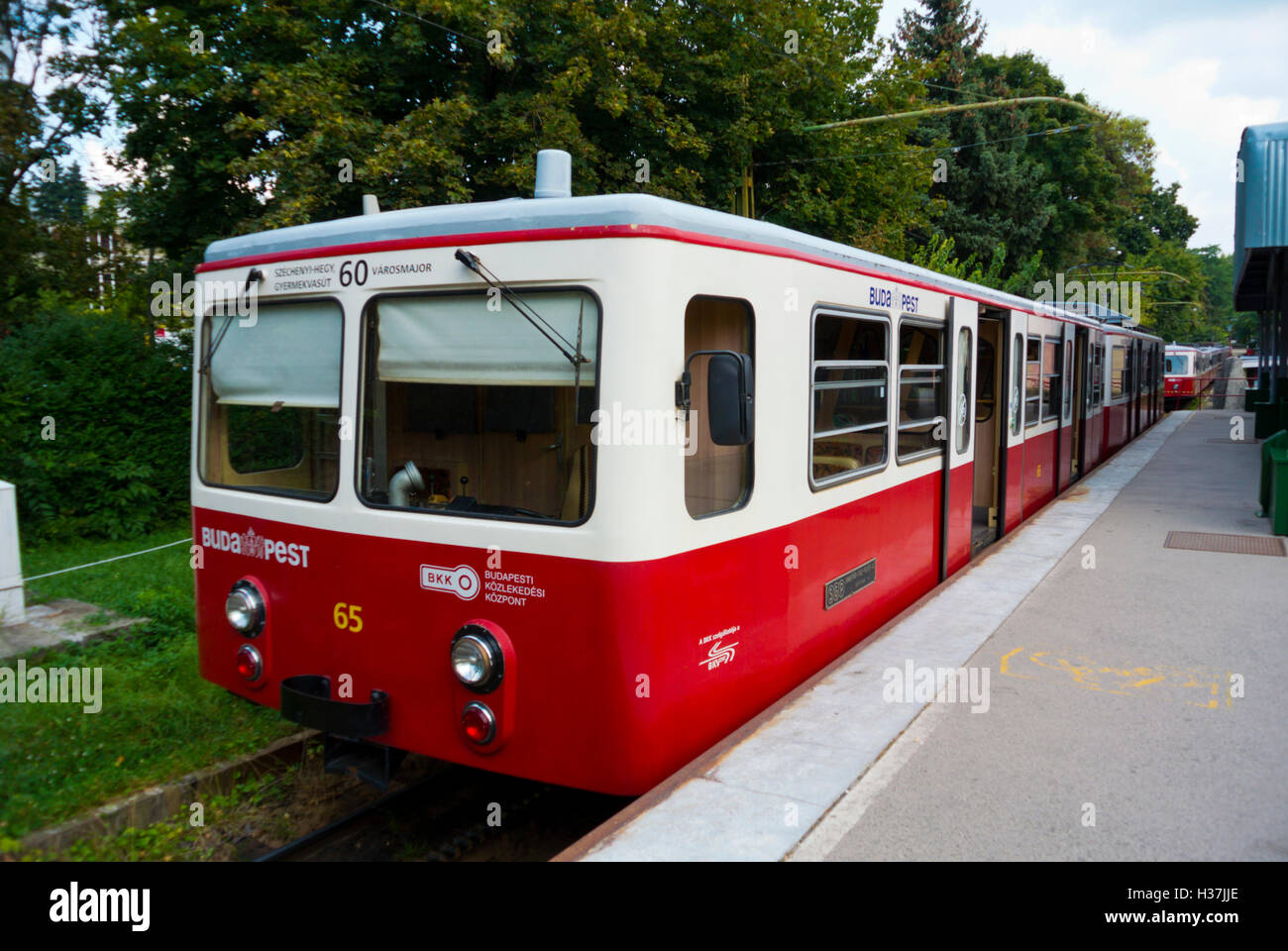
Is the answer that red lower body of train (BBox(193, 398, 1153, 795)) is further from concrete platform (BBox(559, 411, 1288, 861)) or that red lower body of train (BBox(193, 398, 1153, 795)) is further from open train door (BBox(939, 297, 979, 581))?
open train door (BBox(939, 297, 979, 581))

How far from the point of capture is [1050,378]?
468 inches

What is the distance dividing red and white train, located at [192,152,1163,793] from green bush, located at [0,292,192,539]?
5.77 m

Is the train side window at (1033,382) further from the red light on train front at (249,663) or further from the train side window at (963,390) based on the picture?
the red light on train front at (249,663)

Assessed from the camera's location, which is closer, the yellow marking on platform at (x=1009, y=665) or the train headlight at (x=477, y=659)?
the train headlight at (x=477, y=659)

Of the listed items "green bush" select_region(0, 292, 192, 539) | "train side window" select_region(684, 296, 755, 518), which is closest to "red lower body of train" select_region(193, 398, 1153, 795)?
"train side window" select_region(684, 296, 755, 518)

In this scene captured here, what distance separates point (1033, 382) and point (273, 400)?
8.60 meters

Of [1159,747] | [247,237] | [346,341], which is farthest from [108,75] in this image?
[1159,747]

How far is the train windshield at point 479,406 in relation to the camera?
389cm

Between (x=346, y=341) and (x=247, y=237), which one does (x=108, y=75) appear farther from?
(x=346, y=341)

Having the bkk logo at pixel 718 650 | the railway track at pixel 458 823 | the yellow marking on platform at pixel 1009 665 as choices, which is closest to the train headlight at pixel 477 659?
the bkk logo at pixel 718 650

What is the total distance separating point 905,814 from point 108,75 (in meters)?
11.9

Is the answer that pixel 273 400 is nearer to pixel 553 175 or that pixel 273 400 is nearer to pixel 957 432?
pixel 553 175

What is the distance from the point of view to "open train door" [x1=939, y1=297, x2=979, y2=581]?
24.5 ft

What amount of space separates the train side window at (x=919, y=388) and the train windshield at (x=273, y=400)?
3585mm
